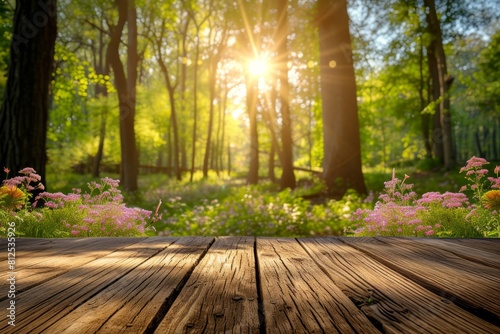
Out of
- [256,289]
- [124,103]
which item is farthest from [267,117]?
[256,289]

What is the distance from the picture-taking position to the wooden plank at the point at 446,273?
140 cm

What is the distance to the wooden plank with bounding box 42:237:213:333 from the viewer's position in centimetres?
116

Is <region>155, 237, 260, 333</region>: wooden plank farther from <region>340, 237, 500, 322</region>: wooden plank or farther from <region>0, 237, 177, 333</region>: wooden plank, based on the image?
<region>340, 237, 500, 322</region>: wooden plank

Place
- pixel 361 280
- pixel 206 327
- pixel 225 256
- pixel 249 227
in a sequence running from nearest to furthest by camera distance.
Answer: pixel 206 327
pixel 361 280
pixel 225 256
pixel 249 227

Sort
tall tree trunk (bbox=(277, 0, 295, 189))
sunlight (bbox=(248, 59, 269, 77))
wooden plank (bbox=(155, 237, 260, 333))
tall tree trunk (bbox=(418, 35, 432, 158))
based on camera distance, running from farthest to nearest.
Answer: tall tree trunk (bbox=(418, 35, 432, 158)), sunlight (bbox=(248, 59, 269, 77)), tall tree trunk (bbox=(277, 0, 295, 189)), wooden plank (bbox=(155, 237, 260, 333))

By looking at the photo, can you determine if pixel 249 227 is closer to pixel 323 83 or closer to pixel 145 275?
pixel 323 83

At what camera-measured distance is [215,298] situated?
1.44 meters

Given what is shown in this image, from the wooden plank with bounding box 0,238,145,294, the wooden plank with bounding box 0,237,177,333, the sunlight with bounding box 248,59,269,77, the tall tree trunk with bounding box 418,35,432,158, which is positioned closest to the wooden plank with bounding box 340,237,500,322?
the wooden plank with bounding box 0,237,177,333

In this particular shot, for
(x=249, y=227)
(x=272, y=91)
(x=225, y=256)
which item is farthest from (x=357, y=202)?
(x=272, y=91)

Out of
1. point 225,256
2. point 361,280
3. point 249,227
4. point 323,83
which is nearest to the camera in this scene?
point 361,280

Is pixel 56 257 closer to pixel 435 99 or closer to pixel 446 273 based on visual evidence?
pixel 446 273

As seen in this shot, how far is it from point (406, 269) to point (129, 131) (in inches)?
529

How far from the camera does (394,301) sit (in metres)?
1.40

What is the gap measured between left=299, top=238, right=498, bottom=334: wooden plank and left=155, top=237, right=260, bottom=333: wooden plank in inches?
15.5
